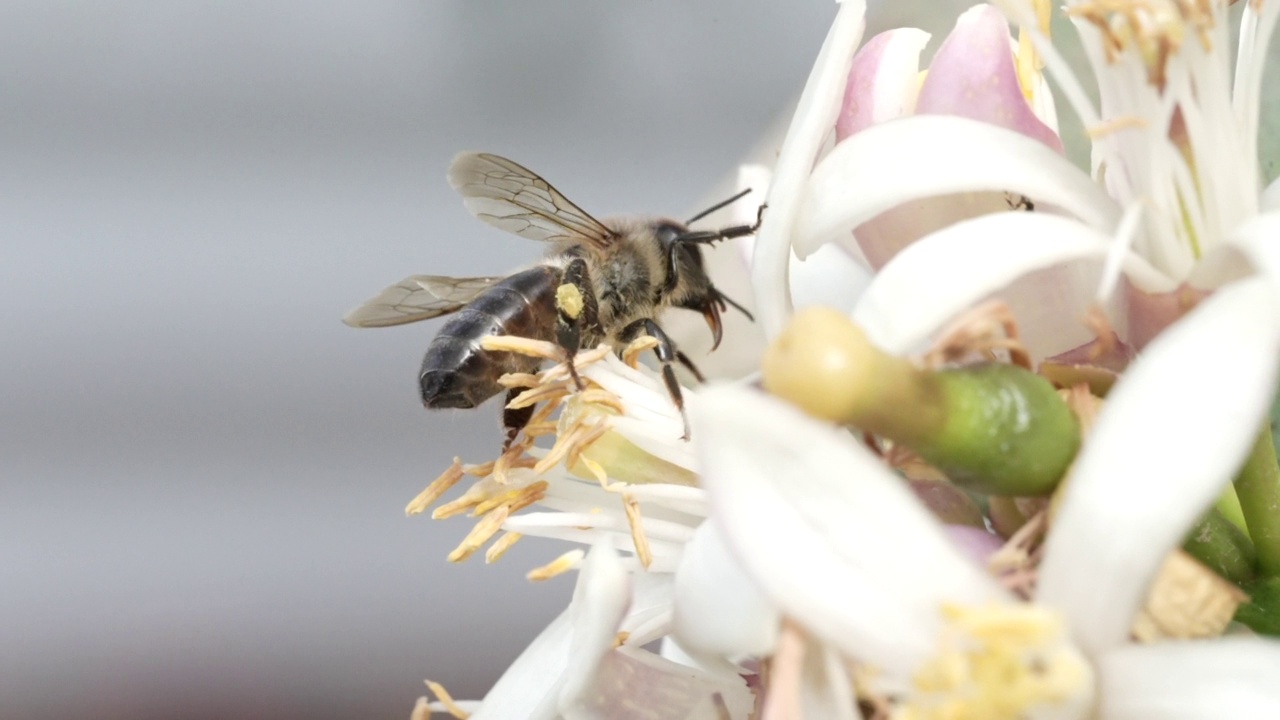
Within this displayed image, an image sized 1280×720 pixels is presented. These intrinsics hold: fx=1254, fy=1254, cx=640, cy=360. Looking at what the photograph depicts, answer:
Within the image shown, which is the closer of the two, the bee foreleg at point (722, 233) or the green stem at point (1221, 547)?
the green stem at point (1221, 547)

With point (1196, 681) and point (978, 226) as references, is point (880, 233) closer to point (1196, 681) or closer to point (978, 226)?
point (978, 226)

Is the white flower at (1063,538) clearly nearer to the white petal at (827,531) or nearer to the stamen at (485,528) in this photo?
the white petal at (827,531)

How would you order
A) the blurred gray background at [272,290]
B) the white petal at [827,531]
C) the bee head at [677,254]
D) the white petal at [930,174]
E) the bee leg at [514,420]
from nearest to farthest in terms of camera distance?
the white petal at [827,531] < the white petal at [930,174] < the bee leg at [514,420] < the bee head at [677,254] < the blurred gray background at [272,290]

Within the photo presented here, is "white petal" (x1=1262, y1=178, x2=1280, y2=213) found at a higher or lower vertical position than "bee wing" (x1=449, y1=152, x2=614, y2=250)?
lower

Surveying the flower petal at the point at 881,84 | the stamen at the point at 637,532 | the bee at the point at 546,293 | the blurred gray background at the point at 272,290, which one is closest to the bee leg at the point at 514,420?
the bee at the point at 546,293

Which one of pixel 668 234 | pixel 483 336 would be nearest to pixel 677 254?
pixel 668 234

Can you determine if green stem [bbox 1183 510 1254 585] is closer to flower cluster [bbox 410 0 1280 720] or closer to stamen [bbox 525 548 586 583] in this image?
flower cluster [bbox 410 0 1280 720]

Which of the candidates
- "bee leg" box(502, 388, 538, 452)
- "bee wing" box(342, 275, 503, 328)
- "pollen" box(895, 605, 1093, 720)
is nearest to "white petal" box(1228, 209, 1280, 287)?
"pollen" box(895, 605, 1093, 720)

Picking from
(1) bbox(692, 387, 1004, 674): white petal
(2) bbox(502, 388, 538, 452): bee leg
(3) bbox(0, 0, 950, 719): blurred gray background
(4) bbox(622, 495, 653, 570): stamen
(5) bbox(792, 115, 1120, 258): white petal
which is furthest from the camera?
(3) bbox(0, 0, 950, 719): blurred gray background
